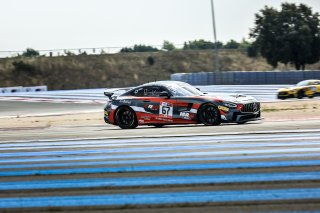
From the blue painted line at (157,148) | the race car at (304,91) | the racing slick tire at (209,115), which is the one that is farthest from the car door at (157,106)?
the race car at (304,91)

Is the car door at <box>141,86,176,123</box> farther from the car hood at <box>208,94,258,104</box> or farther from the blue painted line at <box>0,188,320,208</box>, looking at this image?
the blue painted line at <box>0,188,320,208</box>

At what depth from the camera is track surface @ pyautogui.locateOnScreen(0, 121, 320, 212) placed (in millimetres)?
5383

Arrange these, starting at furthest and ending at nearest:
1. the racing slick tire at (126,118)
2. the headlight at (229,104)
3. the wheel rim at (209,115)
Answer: the racing slick tire at (126,118)
the wheel rim at (209,115)
the headlight at (229,104)

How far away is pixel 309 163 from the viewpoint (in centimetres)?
690

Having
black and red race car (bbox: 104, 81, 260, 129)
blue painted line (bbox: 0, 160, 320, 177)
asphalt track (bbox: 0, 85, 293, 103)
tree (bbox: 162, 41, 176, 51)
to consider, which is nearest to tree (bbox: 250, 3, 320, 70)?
asphalt track (bbox: 0, 85, 293, 103)

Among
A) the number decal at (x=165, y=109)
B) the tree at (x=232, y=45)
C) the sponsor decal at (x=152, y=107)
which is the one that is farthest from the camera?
the tree at (x=232, y=45)

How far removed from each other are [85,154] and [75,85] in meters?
67.9

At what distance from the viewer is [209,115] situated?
14281 mm

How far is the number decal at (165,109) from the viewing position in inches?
582

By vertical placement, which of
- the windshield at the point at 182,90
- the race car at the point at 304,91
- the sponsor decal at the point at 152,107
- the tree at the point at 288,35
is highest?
the tree at the point at 288,35

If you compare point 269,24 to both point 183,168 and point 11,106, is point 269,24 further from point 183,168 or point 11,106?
point 183,168

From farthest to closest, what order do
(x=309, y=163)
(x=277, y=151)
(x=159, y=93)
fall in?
1. (x=159, y=93)
2. (x=277, y=151)
3. (x=309, y=163)

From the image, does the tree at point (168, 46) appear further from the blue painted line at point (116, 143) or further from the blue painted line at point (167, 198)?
the blue painted line at point (167, 198)

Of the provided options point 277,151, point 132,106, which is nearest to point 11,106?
point 132,106
